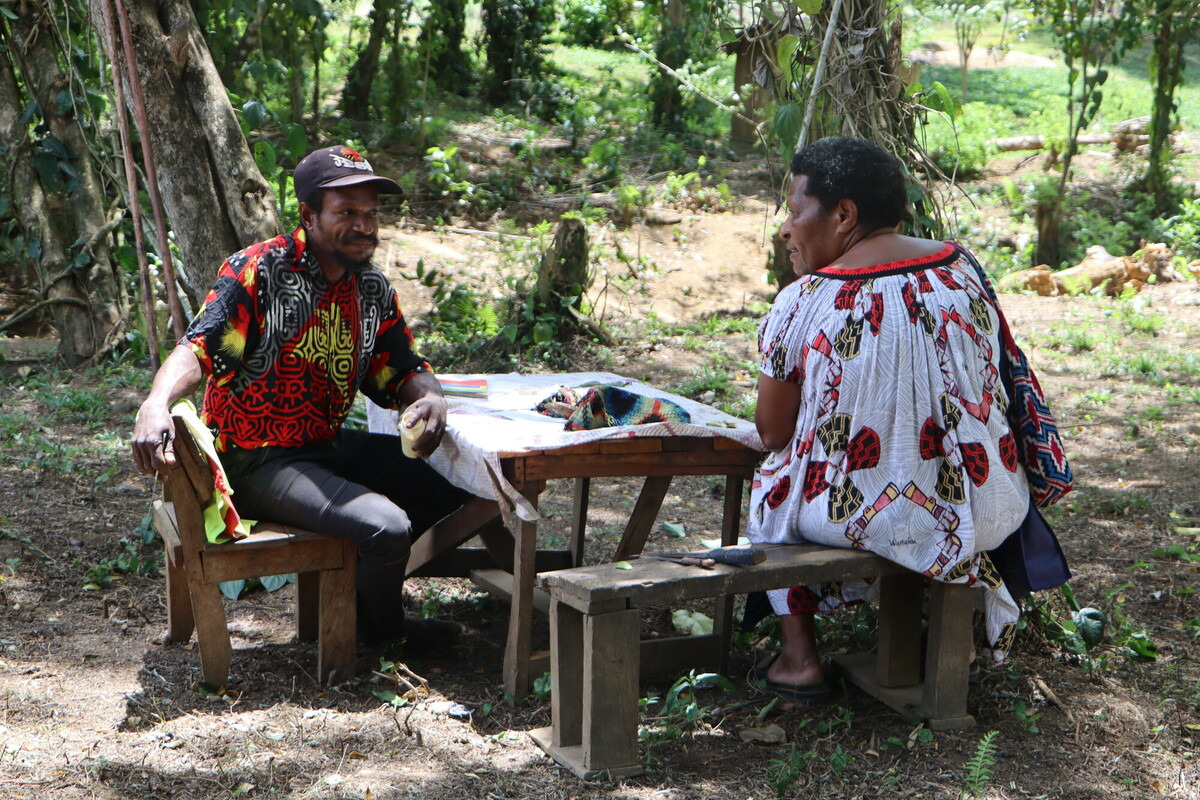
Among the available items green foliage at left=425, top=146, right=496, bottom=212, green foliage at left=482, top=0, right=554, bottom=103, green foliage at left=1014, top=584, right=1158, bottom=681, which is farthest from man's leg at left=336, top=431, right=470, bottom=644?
green foliage at left=482, top=0, right=554, bottom=103

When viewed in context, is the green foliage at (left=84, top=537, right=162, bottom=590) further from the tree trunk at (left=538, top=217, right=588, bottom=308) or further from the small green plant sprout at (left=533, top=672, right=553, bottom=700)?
the tree trunk at (left=538, top=217, right=588, bottom=308)

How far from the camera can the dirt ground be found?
2.74 m

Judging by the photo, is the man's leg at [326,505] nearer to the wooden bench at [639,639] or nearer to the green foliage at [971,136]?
the wooden bench at [639,639]

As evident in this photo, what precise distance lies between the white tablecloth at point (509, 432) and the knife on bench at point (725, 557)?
1.31ft

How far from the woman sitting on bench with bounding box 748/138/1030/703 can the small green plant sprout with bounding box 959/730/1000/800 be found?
42 centimetres

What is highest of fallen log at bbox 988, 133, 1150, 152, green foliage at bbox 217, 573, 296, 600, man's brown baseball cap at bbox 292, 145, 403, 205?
fallen log at bbox 988, 133, 1150, 152

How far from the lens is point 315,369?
342 centimetres

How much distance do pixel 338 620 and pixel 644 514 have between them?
1048mm

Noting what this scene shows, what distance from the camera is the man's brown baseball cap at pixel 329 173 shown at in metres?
3.33

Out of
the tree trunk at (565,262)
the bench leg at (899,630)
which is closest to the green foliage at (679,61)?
the tree trunk at (565,262)

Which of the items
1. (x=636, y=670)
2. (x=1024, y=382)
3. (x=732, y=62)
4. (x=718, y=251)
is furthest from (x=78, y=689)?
(x=732, y=62)

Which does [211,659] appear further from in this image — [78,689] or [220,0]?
[220,0]

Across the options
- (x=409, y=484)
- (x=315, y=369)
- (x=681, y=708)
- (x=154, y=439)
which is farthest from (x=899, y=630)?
(x=154, y=439)

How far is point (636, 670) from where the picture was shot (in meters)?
2.72
